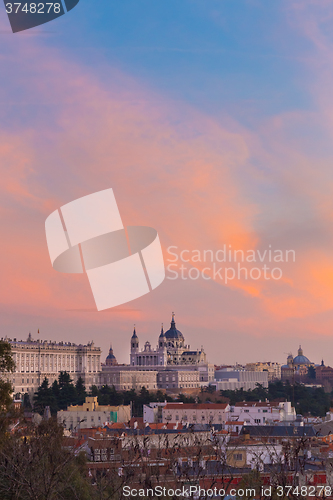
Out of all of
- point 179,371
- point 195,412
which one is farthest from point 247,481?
point 179,371

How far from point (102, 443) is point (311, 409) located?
56.4 meters

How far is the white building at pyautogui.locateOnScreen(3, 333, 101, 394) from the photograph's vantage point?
10744 cm

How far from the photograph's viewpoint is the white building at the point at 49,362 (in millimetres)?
107438

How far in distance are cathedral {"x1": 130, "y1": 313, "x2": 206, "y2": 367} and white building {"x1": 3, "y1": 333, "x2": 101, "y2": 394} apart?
56.3 ft

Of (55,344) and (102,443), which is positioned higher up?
(55,344)

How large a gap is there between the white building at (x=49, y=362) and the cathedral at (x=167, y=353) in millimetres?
17157

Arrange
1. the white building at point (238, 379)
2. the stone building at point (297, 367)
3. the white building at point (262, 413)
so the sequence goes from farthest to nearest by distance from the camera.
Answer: the stone building at point (297, 367), the white building at point (238, 379), the white building at point (262, 413)

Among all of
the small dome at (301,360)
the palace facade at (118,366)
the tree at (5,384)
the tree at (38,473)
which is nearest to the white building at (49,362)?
the palace facade at (118,366)

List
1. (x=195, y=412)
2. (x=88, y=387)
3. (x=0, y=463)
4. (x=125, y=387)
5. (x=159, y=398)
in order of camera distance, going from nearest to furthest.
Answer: (x=0, y=463)
(x=195, y=412)
(x=159, y=398)
(x=88, y=387)
(x=125, y=387)

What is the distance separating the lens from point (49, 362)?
11562cm

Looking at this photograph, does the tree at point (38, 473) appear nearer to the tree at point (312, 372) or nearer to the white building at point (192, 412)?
the white building at point (192, 412)

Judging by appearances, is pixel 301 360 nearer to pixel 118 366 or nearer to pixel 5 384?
pixel 118 366

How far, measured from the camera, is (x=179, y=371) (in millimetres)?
133125

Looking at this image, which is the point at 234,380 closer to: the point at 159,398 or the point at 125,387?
the point at 125,387
